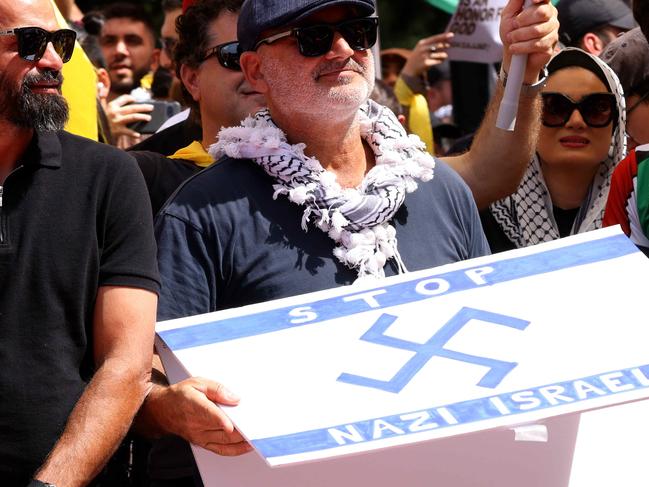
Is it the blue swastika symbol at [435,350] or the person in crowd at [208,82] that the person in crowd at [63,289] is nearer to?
the blue swastika symbol at [435,350]

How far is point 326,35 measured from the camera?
10.8 feet

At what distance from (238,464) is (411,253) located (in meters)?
0.76

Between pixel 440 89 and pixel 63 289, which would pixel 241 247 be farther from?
pixel 440 89

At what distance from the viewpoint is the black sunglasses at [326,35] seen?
3264 millimetres

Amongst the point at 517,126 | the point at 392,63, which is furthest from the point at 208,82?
the point at 392,63

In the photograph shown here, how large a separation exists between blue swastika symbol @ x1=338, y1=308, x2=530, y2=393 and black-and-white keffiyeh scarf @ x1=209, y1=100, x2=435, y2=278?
322mm

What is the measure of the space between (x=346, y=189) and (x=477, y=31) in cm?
371

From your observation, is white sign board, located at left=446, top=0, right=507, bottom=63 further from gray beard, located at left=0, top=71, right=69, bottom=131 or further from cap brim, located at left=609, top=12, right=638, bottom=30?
gray beard, located at left=0, top=71, right=69, bottom=131

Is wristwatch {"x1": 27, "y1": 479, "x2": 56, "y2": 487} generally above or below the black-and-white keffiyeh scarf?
below

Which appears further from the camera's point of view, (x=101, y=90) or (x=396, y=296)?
(x=101, y=90)

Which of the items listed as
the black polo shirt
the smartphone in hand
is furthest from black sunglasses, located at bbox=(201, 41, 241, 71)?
the smartphone in hand

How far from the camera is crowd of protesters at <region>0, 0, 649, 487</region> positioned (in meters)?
2.88

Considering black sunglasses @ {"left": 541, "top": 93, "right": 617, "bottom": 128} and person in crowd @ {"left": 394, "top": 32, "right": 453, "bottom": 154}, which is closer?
black sunglasses @ {"left": 541, "top": 93, "right": 617, "bottom": 128}

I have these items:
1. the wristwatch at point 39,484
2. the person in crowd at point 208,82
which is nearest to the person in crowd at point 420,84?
the person in crowd at point 208,82
